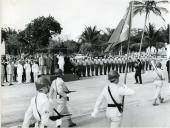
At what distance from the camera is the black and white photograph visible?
621cm

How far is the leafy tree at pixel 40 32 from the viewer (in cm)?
1196

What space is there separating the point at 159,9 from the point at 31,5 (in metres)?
4.16

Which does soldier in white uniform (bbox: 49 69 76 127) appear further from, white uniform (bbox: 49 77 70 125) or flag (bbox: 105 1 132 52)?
flag (bbox: 105 1 132 52)

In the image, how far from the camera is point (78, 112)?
32.8 feet

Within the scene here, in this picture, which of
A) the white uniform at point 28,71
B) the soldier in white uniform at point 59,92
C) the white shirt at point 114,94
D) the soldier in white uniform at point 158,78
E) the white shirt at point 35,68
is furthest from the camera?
the white shirt at point 35,68

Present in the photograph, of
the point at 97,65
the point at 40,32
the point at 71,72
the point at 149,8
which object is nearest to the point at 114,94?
the point at 149,8

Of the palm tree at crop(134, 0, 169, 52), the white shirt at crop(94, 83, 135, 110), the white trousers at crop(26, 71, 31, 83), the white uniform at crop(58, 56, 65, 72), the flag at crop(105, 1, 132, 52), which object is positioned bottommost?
the white trousers at crop(26, 71, 31, 83)

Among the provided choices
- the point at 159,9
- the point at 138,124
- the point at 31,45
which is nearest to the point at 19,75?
the point at 31,45

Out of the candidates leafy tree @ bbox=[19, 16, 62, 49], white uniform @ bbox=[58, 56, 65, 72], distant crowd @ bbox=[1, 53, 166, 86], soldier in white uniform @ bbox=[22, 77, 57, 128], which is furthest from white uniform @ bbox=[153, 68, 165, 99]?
white uniform @ bbox=[58, 56, 65, 72]

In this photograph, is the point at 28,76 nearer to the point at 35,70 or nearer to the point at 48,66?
→ the point at 35,70

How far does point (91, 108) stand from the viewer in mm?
10594

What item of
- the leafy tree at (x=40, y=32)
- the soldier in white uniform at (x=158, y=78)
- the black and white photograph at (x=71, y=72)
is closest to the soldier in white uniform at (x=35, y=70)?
the black and white photograph at (x=71, y=72)

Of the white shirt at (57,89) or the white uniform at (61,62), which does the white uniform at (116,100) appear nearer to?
the white shirt at (57,89)

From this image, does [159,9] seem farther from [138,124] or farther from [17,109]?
[17,109]
